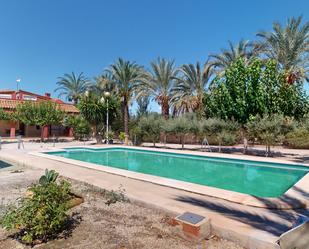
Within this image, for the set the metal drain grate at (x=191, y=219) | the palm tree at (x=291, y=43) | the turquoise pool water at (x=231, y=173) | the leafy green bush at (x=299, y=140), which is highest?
the palm tree at (x=291, y=43)

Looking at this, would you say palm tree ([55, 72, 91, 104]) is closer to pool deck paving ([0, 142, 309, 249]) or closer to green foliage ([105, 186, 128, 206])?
pool deck paving ([0, 142, 309, 249])

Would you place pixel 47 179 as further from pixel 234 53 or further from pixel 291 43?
pixel 234 53

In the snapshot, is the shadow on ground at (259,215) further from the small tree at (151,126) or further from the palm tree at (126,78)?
the palm tree at (126,78)

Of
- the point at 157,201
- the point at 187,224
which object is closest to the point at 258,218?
the point at 187,224

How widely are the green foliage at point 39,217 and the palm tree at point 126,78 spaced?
75.1 feet

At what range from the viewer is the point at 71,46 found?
1287 inches

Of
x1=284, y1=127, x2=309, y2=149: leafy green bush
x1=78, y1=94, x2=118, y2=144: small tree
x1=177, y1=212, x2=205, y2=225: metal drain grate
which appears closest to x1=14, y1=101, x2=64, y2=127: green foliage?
x1=78, y1=94, x2=118, y2=144: small tree

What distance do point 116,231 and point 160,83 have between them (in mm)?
23345

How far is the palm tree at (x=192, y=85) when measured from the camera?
27.8 metres

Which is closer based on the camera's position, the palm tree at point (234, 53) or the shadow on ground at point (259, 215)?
the shadow on ground at point (259, 215)

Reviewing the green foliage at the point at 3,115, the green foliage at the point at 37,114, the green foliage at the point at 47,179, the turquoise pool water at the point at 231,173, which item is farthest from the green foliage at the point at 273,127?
the green foliage at the point at 3,115

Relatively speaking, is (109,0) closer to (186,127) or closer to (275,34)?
(186,127)

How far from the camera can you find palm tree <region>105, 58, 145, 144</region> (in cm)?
2767

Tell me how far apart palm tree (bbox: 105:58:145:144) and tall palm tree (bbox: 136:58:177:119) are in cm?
81
